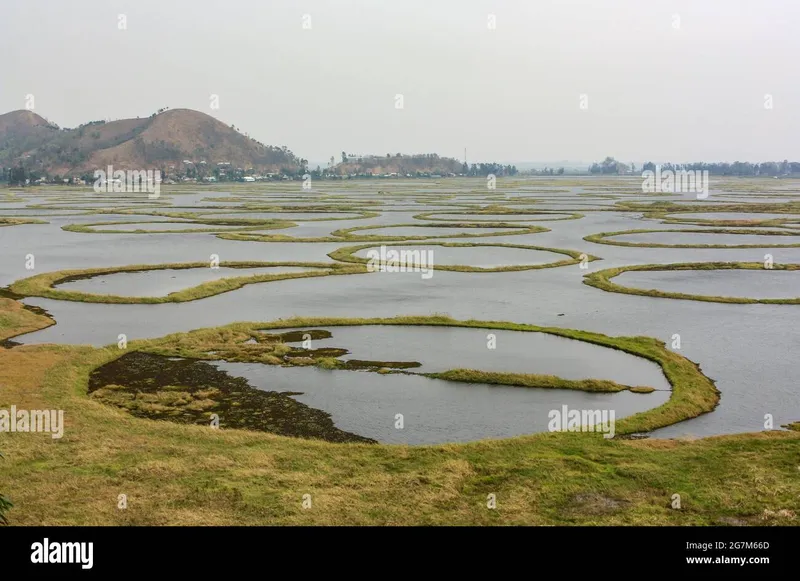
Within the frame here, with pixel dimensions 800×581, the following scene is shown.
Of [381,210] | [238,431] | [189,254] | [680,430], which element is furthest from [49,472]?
[381,210]

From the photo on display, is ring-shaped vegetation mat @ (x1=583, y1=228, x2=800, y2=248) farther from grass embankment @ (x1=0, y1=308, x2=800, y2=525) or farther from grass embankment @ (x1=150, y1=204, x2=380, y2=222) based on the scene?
grass embankment @ (x1=0, y1=308, x2=800, y2=525)

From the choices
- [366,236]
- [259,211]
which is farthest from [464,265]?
[259,211]

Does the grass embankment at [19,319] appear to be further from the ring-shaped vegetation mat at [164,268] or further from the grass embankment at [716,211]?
the grass embankment at [716,211]

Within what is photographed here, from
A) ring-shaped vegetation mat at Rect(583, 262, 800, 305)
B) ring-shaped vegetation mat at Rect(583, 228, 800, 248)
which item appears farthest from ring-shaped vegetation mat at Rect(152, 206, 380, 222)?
ring-shaped vegetation mat at Rect(583, 262, 800, 305)

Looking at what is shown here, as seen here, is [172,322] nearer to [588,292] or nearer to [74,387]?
[74,387]

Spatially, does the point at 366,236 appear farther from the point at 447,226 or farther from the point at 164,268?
the point at 164,268
